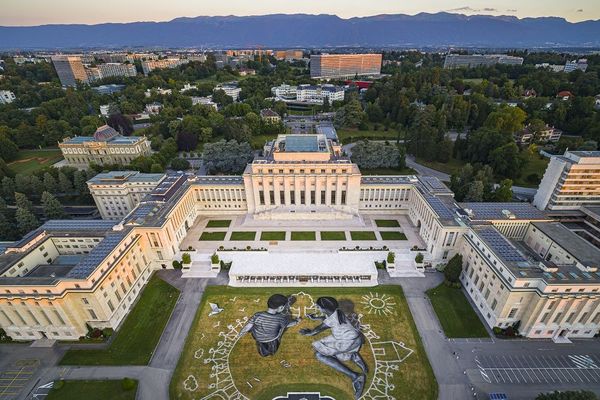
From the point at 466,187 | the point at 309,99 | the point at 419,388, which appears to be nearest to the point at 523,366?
the point at 419,388

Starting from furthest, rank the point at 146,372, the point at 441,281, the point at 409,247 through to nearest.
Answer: the point at 409,247 → the point at 441,281 → the point at 146,372

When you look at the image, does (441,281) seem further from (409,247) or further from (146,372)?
(146,372)

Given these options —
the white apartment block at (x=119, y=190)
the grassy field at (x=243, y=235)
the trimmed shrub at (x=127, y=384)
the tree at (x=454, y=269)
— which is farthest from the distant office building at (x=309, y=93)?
the trimmed shrub at (x=127, y=384)

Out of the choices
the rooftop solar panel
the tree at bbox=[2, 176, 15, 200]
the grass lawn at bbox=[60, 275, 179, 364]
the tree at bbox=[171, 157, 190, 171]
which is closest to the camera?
the grass lawn at bbox=[60, 275, 179, 364]

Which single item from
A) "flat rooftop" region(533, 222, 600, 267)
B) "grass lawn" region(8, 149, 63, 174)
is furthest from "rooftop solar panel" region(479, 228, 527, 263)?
"grass lawn" region(8, 149, 63, 174)

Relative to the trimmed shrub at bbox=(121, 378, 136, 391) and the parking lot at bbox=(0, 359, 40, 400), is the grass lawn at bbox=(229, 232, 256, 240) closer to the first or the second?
the trimmed shrub at bbox=(121, 378, 136, 391)

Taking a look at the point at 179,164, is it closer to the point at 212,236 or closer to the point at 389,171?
the point at 212,236

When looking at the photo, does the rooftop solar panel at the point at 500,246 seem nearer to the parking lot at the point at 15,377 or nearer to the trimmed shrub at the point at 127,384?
the trimmed shrub at the point at 127,384
